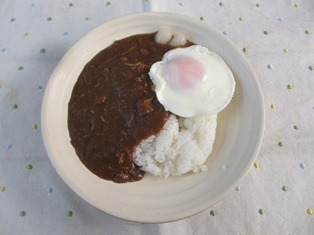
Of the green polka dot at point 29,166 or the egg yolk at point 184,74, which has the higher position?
the egg yolk at point 184,74

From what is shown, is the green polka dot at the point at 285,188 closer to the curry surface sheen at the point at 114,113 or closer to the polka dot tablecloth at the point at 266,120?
the polka dot tablecloth at the point at 266,120

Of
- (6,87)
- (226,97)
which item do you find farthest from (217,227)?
(6,87)

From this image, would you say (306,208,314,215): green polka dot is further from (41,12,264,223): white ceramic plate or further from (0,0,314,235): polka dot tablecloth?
(41,12,264,223): white ceramic plate

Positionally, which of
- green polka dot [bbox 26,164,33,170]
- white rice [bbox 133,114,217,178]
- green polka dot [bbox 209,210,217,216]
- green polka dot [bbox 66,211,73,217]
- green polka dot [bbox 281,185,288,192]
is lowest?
green polka dot [bbox 66,211,73,217]

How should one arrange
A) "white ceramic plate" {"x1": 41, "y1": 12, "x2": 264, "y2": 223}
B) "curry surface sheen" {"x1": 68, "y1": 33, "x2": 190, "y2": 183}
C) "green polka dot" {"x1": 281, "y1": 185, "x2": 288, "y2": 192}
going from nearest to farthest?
"white ceramic plate" {"x1": 41, "y1": 12, "x2": 264, "y2": 223}
"curry surface sheen" {"x1": 68, "y1": 33, "x2": 190, "y2": 183}
"green polka dot" {"x1": 281, "y1": 185, "x2": 288, "y2": 192}

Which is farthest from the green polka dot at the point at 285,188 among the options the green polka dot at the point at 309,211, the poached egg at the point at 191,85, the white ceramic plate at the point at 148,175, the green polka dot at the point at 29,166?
the green polka dot at the point at 29,166

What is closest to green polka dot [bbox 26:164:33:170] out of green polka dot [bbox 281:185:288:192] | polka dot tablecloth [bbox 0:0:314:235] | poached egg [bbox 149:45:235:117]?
polka dot tablecloth [bbox 0:0:314:235]
